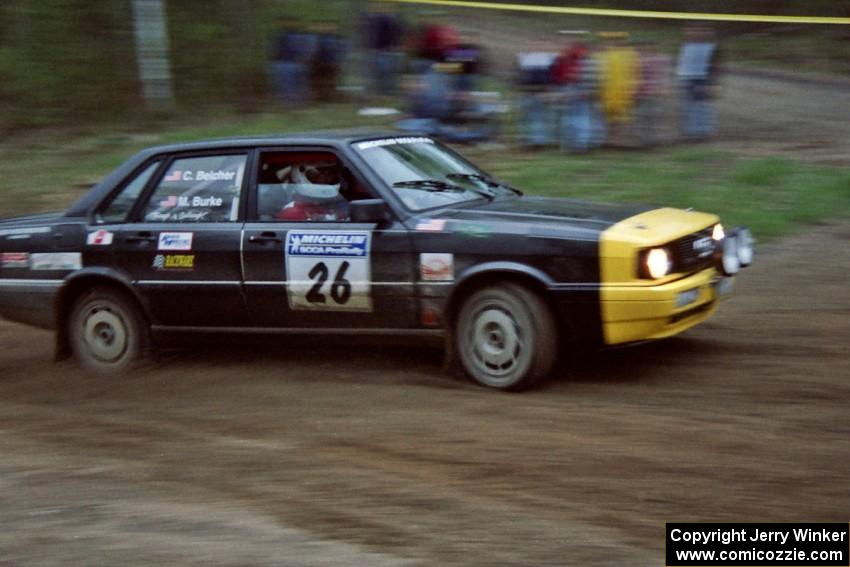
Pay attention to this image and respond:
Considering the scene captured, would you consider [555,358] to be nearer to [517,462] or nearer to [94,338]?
[517,462]

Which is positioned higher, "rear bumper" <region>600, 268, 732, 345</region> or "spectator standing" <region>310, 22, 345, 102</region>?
"spectator standing" <region>310, 22, 345, 102</region>

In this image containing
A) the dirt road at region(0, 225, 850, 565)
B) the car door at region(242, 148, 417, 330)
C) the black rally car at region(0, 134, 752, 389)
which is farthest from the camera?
the car door at region(242, 148, 417, 330)

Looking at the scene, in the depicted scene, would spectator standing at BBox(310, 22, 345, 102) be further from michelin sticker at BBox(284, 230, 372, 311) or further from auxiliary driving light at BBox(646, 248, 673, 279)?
auxiliary driving light at BBox(646, 248, 673, 279)

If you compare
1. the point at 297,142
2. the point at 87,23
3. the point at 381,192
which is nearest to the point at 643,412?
the point at 381,192

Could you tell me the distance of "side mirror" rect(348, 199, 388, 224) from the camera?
6.70 meters

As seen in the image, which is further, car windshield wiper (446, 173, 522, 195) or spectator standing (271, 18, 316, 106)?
spectator standing (271, 18, 316, 106)

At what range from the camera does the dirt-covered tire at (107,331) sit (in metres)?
7.68

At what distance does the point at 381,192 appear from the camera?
6906 millimetres

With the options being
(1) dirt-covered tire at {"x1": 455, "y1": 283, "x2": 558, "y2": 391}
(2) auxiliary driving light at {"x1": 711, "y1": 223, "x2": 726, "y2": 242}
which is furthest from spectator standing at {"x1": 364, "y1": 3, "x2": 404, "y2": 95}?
(1) dirt-covered tire at {"x1": 455, "y1": 283, "x2": 558, "y2": 391}

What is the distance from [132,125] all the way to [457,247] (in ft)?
41.0

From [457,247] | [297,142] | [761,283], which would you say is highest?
[297,142]

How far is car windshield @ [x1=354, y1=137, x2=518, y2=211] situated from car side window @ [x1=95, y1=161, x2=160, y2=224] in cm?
155

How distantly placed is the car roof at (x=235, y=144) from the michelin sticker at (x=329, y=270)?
1.99ft

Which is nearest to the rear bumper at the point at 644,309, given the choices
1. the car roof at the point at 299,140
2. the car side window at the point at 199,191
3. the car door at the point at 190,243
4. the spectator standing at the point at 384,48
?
the car roof at the point at 299,140
